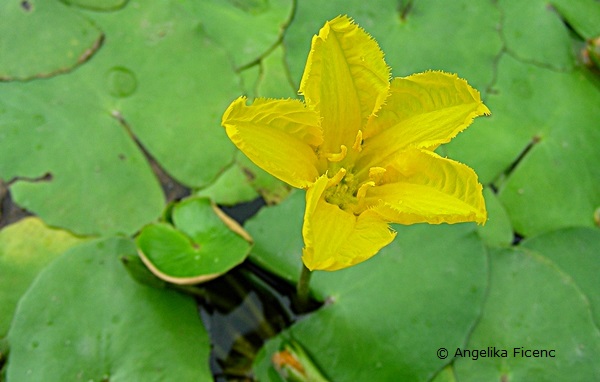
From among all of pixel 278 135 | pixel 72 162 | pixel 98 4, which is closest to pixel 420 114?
pixel 278 135

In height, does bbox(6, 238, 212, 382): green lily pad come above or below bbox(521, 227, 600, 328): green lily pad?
→ below

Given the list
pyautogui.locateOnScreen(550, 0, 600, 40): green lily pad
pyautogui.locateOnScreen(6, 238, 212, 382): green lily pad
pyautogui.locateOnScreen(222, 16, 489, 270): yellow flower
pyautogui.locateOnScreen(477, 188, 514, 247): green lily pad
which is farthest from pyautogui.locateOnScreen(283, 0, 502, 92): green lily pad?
pyautogui.locateOnScreen(6, 238, 212, 382): green lily pad

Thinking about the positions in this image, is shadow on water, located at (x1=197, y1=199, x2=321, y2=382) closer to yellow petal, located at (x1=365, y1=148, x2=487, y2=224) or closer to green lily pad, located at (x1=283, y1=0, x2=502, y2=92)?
yellow petal, located at (x1=365, y1=148, x2=487, y2=224)

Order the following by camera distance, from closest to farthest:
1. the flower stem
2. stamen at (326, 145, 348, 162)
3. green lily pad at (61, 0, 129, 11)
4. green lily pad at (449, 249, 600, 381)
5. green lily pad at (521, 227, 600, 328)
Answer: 1. stamen at (326, 145, 348, 162)
2. the flower stem
3. green lily pad at (449, 249, 600, 381)
4. green lily pad at (521, 227, 600, 328)
5. green lily pad at (61, 0, 129, 11)

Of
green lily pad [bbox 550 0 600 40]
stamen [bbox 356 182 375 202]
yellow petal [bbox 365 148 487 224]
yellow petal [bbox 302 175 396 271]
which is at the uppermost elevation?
green lily pad [bbox 550 0 600 40]

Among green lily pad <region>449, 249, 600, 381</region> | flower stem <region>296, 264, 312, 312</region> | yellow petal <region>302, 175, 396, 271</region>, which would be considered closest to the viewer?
yellow petal <region>302, 175, 396, 271</region>

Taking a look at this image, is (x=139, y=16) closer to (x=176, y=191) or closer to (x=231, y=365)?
(x=176, y=191)

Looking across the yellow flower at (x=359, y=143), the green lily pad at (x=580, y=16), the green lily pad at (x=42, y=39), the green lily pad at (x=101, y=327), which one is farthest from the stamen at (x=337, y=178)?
the green lily pad at (x=580, y=16)

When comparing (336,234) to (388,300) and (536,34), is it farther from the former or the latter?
(536,34)
